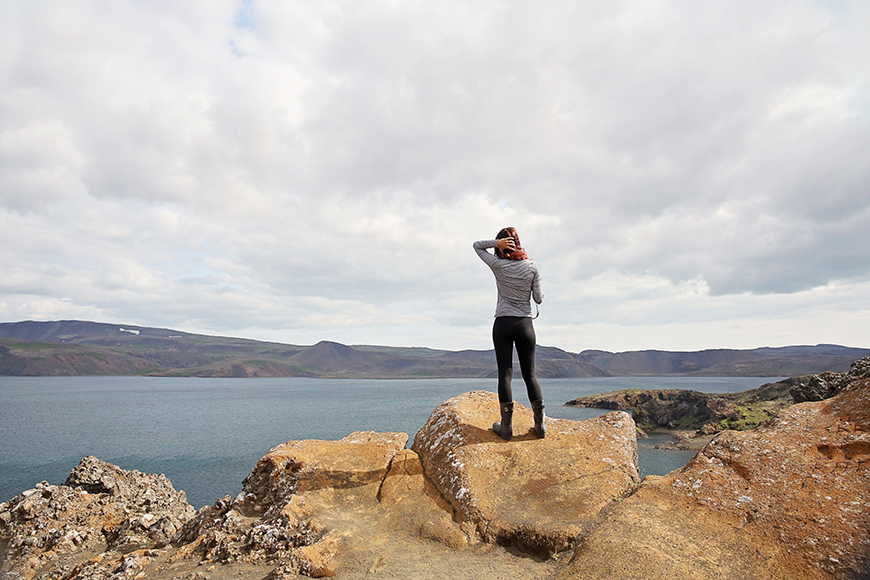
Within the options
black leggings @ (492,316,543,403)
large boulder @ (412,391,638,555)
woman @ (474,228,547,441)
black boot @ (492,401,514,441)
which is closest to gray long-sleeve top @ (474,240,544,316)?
woman @ (474,228,547,441)

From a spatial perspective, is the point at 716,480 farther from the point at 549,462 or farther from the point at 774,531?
the point at 549,462

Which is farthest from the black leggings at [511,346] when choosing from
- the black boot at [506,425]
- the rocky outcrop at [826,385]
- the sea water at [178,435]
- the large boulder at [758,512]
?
the sea water at [178,435]

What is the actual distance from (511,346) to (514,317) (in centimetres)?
55

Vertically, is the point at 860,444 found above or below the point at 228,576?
above

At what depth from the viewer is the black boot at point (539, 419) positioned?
25.8 ft

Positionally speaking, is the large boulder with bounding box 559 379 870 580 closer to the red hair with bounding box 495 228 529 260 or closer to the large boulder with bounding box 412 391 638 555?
the large boulder with bounding box 412 391 638 555

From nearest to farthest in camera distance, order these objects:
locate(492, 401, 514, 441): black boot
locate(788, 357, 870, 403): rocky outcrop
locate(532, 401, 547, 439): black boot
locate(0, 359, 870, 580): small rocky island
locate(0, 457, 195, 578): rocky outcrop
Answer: locate(0, 359, 870, 580): small rocky island < locate(532, 401, 547, 439): black boot < locate(492, 401, 514, 441): black boot < locate(788, 357, 870, 403): rocky outcrop < locate(0, 457, 195, 578): rocky outcrop

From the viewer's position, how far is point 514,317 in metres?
7.90

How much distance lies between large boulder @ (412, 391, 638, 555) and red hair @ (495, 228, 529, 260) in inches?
130

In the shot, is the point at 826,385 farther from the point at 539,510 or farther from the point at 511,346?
the point at 539,510

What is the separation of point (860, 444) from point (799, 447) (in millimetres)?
648

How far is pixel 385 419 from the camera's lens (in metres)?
79.5

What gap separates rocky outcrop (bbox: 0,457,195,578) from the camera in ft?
31.9

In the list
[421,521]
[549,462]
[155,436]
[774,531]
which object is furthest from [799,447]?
[155,436]
